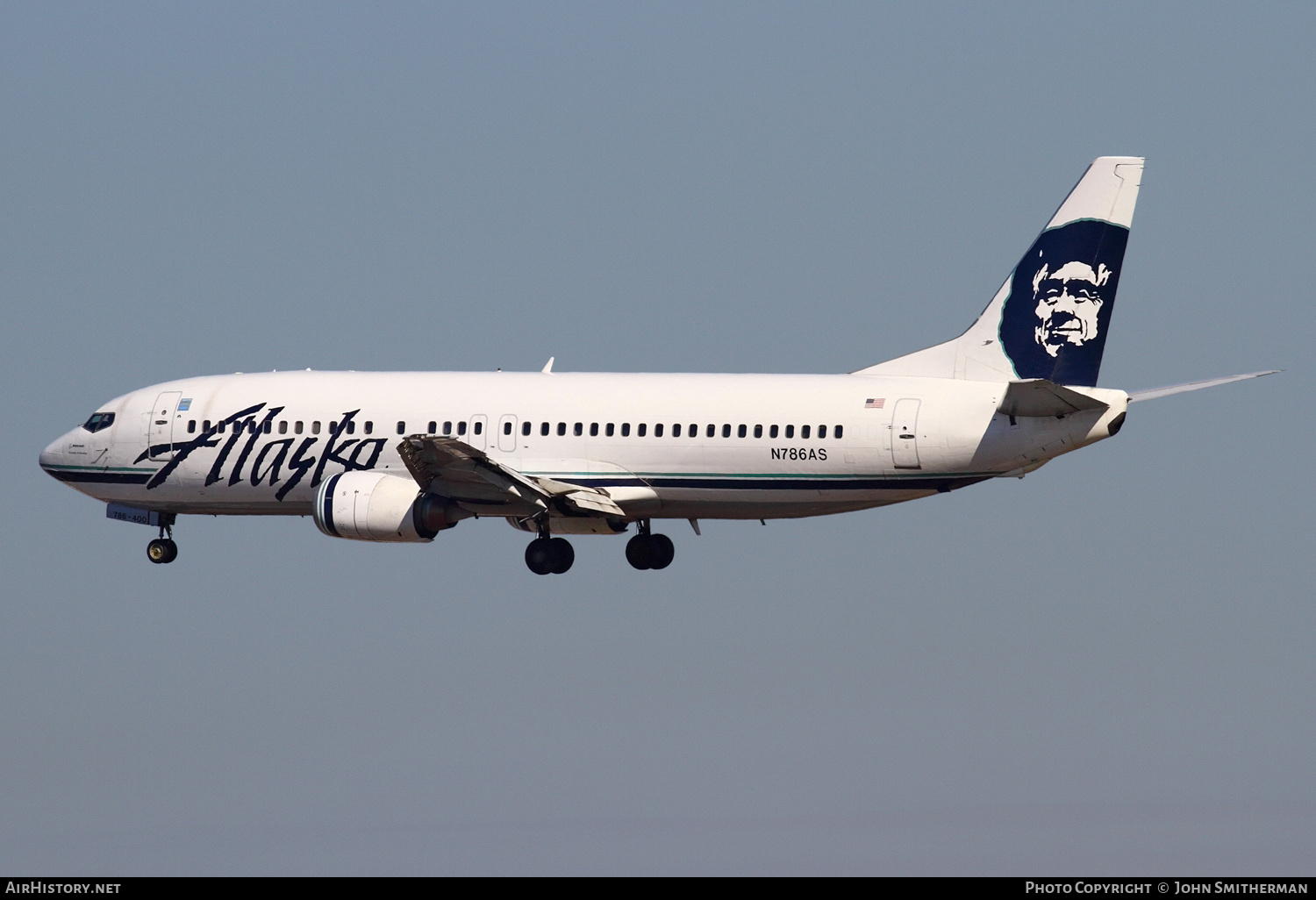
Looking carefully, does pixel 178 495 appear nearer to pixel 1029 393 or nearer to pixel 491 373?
pixel 491 373

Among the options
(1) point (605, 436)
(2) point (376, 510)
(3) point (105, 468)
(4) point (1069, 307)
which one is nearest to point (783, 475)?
(1) point (605, 436)

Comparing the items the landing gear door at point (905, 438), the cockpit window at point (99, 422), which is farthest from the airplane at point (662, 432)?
the cockpit window at point (99, 422)

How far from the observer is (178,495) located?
163 feet

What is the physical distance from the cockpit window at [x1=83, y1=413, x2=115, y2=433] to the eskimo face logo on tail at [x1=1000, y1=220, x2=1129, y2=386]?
22439 millimetres

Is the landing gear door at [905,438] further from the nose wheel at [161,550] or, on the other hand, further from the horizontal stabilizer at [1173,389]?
the nose wheel at [161,550]

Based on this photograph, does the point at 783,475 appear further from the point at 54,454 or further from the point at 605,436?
the point at 54,454

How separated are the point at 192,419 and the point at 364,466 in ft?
16.3

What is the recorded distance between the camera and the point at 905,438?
44406mm

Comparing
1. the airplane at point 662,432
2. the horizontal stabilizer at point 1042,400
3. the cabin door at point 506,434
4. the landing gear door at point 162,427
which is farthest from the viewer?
the landing gear door at point 162,427

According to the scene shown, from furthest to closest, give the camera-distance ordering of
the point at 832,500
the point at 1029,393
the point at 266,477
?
the point at 266,477
the point at 832,500
the point at 1029,393

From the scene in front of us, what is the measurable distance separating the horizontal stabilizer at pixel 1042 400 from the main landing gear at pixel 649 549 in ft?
33.9

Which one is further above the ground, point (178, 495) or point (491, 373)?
point (491, 373)

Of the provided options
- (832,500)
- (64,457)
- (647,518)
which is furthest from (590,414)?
(64,457)

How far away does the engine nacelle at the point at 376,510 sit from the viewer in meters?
45.6
